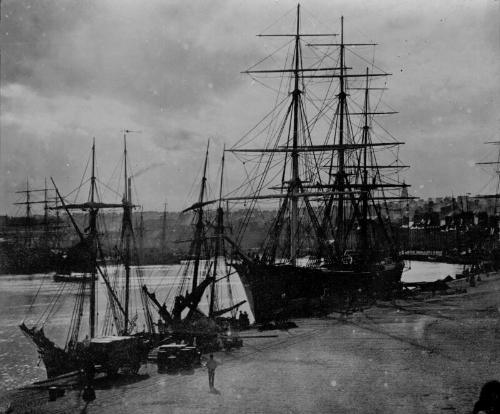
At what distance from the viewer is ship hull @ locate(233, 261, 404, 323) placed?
4041 cm

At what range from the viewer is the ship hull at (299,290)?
133 feet

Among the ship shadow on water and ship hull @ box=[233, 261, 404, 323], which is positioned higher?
ship hull @ box=[233, 261, 404, 323]

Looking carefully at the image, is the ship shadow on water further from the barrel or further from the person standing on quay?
the person standing on quay

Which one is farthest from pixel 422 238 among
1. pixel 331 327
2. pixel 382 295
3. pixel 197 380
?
pixel 197 380

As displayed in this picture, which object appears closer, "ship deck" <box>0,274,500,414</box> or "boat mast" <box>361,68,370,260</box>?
"ship deck" <box>0,274,500,414</box>

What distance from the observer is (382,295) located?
4919 cm

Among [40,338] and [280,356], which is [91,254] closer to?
[40,338]

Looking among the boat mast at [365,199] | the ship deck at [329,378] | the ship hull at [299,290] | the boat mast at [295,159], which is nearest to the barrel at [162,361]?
the ship deck at [329,378]

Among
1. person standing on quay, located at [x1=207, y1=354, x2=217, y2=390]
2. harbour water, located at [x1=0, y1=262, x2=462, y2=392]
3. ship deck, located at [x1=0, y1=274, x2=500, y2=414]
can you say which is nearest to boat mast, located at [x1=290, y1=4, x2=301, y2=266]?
ship deck, located at [x1=0, y1=274, x2=500, y2=414]

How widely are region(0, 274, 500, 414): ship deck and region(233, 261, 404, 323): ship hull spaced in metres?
9.64

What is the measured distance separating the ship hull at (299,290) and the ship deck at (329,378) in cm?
964

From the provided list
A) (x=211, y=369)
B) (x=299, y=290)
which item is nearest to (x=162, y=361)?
(x=211, y=369)

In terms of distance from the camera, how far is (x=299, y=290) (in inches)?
1700

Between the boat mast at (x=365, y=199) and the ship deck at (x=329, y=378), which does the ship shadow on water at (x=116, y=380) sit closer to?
the ship deck at (x=329, y=378)
